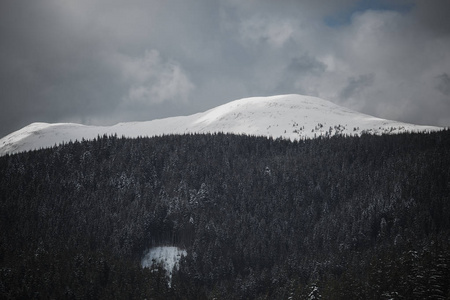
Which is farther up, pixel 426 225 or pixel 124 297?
pixel 426 225

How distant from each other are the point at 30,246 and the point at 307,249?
101786 mm

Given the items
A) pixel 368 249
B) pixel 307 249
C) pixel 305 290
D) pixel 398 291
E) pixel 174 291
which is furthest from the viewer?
pixel 307 249

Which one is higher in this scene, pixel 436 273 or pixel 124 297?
pixel 436 273

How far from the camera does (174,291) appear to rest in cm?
16225

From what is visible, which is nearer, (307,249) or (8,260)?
(8,260)

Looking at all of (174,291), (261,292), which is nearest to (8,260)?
(174,291)

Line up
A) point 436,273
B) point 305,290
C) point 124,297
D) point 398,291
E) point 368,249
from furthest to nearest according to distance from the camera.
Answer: point 368,249 → point 124,297 → point 305,290 → point 398,291 → point 436,273

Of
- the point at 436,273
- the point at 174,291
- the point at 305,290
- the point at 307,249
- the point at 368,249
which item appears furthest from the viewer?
the point at 307,249

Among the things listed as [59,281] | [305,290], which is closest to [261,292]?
[305,290]

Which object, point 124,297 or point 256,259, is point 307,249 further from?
point 124,297

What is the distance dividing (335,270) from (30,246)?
4256 inches

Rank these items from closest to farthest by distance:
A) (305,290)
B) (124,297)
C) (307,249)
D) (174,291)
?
(305,290) < (124,297) < (174,291) < (307,249)

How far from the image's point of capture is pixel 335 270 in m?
168

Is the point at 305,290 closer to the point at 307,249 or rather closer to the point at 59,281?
the point at 307,249
